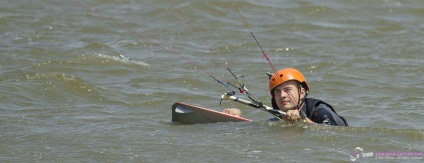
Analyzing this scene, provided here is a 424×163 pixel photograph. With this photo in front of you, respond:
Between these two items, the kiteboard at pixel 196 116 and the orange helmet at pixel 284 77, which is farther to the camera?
the kiteboard at pixel 196 116

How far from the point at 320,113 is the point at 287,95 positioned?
41 centimetres

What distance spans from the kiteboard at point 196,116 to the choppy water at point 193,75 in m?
0.10

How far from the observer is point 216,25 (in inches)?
795

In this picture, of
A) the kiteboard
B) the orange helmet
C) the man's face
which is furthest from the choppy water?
the orange helmet

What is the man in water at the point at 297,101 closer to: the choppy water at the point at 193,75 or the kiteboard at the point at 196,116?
the choppy water at the point at 193,75

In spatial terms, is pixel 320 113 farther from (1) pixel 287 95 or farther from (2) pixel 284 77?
(2) pixel 284 77

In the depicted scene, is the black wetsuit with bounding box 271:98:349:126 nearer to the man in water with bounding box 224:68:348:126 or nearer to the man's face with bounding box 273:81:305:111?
the man in water with bounding box 224:68:348:126

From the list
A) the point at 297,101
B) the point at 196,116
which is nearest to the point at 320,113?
the point at 297,101

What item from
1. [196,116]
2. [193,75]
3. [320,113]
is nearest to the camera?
[320,113]

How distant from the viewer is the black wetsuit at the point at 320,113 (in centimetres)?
1027

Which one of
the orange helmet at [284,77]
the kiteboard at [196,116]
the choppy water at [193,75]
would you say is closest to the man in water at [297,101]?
the orange helmet at [284,77]

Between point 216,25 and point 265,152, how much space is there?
433 inches

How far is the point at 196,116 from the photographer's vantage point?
11.1 meters

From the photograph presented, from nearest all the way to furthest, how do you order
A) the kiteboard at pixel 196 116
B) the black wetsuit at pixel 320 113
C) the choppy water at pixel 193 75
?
the choppy water at pixel 193 75 → the black wetsuit at pixel 320 113 → the kiteboard at pixel 196 116
